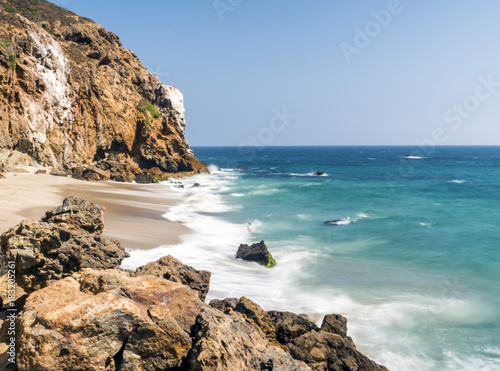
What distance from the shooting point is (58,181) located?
2766cm

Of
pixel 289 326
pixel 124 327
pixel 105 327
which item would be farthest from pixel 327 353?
pixel 105 327

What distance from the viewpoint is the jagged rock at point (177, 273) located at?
8398mm

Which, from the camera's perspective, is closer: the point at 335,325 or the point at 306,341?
the point at 306,341

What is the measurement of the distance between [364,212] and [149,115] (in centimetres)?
3304

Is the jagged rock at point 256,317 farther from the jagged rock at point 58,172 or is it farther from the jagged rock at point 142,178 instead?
the jagged rock at point 142,178

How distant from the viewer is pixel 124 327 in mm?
4781

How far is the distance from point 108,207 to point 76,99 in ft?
78.0

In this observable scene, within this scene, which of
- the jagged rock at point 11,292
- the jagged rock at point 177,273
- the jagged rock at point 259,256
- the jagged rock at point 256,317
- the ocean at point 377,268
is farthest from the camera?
the jagged rock at point 259,256

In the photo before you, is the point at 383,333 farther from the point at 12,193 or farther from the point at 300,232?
the point at 12,193

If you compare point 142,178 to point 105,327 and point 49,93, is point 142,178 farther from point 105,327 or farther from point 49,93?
point 105,327

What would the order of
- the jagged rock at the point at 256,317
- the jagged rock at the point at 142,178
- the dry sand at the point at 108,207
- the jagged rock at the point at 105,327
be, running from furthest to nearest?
the jagged rock at the point at 142,178 → the dry sand at the point at 108,207 → the jagged rock at the point at 256,317 → the jagged rock at the point at 105,327

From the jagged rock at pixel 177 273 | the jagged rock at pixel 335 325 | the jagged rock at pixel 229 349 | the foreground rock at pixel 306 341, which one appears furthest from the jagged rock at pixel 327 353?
the jagged rock at pixel 177 273

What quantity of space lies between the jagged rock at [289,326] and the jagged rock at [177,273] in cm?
205

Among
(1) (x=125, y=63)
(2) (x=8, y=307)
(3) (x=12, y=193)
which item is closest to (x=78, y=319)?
(2) (x=8, y=307)
